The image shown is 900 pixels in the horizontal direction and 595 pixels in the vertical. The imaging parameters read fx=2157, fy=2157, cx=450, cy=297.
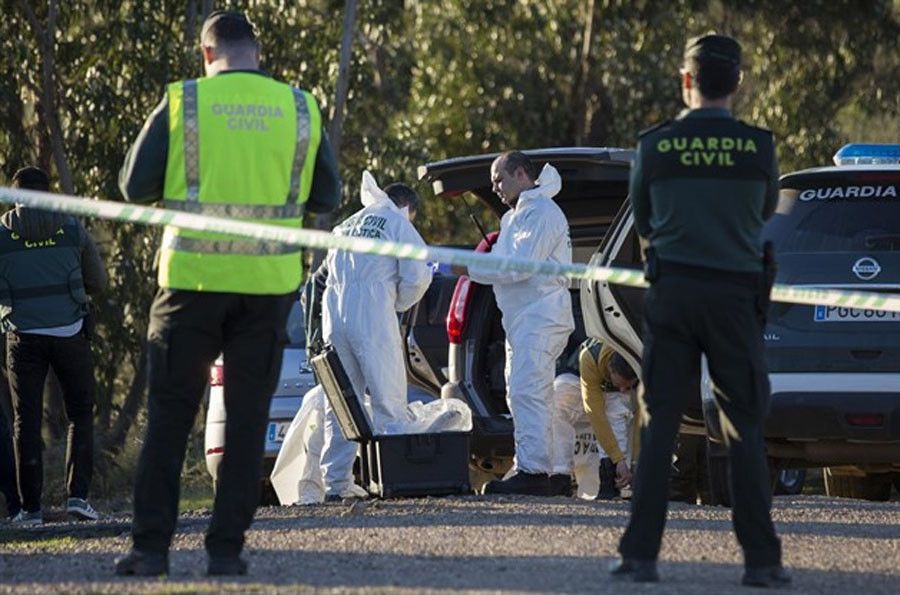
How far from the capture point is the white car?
1281 centimetres

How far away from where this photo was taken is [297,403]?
42.7ft

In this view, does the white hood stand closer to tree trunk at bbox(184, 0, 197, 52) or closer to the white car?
the white car

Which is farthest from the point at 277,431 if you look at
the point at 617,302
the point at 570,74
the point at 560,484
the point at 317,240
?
the point at 570,74

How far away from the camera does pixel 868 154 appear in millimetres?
10734

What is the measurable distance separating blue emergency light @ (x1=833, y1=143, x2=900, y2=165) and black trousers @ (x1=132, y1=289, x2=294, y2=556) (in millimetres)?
4186

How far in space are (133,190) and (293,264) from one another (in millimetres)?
603

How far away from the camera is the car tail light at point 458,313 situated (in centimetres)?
1223

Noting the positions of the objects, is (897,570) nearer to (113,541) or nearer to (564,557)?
(564,557)

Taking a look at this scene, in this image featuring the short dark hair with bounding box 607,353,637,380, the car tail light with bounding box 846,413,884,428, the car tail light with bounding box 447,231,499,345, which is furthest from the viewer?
the car tail light with bounding box 447,231,499,345

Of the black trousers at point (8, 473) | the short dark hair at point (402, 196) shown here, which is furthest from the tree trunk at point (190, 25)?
the black trousers at point (8, 473)

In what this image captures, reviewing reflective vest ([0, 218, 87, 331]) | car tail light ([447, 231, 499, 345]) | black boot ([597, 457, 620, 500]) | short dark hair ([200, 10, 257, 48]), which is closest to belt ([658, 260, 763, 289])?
short dark hair ([200, 10, 257, 48])

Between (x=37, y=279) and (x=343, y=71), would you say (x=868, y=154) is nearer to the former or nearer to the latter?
(x=37, y=279)

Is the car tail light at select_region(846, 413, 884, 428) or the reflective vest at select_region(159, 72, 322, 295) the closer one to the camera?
the reflective vest at select_region(159, 72, 322, 295)

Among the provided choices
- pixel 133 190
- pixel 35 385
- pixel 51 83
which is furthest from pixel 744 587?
pixel 51 83
